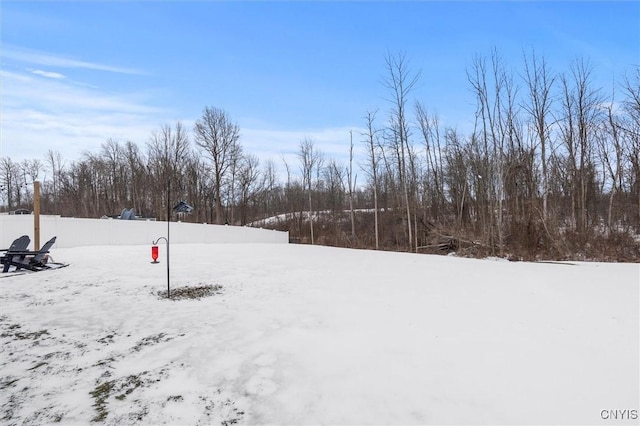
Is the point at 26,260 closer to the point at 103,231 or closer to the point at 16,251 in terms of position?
the point at 16,251

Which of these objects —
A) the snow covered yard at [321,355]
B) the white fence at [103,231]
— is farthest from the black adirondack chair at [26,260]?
the white fence at [103,231]

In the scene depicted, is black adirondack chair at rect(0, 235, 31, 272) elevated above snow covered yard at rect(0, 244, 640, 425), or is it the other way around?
black adirondack chair at rect(0, 235, 31, 272)

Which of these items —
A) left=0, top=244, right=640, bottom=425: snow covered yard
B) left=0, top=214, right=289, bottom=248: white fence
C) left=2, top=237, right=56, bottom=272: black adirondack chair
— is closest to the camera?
left=0, top=244, right=640, bottom=425: snow covered yard

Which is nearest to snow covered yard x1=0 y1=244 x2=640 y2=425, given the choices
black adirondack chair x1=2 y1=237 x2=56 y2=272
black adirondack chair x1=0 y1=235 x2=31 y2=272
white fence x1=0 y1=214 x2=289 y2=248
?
black adirondack chair x1=2 y1=237 x2=56 y2=272

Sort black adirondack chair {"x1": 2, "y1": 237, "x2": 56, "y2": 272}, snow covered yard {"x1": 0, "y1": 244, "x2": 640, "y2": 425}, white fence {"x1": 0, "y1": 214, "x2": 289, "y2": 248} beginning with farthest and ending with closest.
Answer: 1. white fence {"x1": 0, "y1": 214, "x2": 289, "y2": 248}
2. black adirondack chair {"x1": 2, "y1": 237, "x2": 56, "y2": 272}
3. snow covered yard {"x1": 0, "y1": 244, "x2": 640, "y2": 425}

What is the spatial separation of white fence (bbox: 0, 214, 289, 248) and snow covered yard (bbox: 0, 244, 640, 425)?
9426mm

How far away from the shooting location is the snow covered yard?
99.7 inches

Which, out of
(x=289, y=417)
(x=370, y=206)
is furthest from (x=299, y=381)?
(x=370, y=206)

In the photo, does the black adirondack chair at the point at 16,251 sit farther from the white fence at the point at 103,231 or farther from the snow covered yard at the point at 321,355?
the white fence at the point at 103,231

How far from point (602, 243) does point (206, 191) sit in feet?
116

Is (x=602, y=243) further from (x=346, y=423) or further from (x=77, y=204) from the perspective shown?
(x=77, y=204)

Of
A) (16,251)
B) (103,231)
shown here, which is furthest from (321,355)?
(103,231)

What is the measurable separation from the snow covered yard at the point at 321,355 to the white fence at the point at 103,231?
9426 mm

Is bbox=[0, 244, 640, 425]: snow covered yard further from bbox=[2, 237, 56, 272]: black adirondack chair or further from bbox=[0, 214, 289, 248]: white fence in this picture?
bbox=[0, 214, 289, 248]: white fence
